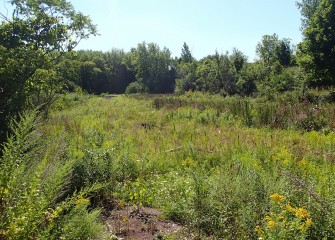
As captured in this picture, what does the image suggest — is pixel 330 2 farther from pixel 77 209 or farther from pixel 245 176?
pixel 77 209

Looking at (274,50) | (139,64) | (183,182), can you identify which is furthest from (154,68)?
(183,182)

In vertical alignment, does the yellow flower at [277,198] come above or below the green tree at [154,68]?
below

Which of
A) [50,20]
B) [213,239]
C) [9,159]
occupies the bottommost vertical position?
[213,239]

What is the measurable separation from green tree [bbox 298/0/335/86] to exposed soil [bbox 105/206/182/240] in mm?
18473

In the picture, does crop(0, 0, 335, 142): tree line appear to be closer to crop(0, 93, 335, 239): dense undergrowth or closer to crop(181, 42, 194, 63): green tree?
crop(0, 93, 335, 239): dense undergrowth

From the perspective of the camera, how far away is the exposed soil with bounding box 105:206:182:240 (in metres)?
3.79

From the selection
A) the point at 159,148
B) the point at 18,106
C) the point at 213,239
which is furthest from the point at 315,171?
the point at 18,106

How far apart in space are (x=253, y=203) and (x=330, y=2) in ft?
66.6

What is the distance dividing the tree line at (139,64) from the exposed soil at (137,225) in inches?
132

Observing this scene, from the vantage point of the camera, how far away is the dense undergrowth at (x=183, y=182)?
8.09 ft

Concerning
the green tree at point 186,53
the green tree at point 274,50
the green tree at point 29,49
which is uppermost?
the green tree at point 186,53

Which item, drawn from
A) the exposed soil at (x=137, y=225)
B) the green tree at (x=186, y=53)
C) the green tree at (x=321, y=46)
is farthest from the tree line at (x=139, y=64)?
the green tree at (x=186, y=53)

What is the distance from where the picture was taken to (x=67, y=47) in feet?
26.5

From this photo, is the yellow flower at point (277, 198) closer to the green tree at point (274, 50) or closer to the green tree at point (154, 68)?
the green tree at point (274, 50)
